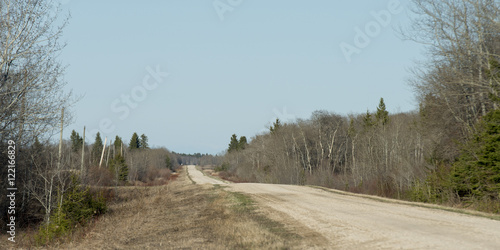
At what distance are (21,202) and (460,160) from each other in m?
22.3

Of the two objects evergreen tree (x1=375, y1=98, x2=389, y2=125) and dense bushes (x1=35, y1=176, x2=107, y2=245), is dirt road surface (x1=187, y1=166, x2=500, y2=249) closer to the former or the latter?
dense bushes (x1=35, y1=176, x2=107, y2=245)

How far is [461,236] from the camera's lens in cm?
998

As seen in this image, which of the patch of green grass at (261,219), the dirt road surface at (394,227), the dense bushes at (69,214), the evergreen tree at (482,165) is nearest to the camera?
the dirt road surface at (394,227)

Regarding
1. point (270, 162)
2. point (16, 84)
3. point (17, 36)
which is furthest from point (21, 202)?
point (270, 162)

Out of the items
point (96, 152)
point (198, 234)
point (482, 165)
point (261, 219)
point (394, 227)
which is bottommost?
point (198, 234)

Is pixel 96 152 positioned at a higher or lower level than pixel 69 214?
higher

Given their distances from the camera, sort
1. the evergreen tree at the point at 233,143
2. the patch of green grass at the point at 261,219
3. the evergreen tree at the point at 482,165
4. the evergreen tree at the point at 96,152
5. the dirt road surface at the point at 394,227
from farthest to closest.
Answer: the evergreen tree at the point at 233,143
the evergreen tree at the point at 96,152
the evergreen tree at the point at 482,165
the patch of green grass at the point at 261,219
the dirt road surface at the point at 394,227

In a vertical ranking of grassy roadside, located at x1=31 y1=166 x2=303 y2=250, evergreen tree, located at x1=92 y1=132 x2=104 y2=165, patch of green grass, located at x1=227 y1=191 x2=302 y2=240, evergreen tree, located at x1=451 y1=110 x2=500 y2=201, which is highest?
evergreen tree, located at x1=92 y1=132 x2=104 y2=165

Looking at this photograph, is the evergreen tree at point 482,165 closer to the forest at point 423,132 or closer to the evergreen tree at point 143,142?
the forest at point 423,132

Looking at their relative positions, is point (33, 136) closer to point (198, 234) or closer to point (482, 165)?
point (198, 234)

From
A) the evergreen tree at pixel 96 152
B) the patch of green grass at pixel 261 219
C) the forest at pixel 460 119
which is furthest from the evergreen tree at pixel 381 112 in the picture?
the patch of green grass at pixel 261 219

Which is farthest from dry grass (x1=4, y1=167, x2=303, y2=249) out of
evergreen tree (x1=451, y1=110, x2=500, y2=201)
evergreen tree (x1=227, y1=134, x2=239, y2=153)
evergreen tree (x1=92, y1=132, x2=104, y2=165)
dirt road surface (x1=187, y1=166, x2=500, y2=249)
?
evergreen tree (x1=227, y1=134, x2=239, y2=153)

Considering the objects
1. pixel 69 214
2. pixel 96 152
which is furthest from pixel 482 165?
pixel 96 152

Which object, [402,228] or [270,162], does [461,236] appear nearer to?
[402,228]
